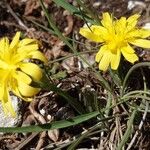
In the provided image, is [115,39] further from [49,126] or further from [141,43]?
[49,126]

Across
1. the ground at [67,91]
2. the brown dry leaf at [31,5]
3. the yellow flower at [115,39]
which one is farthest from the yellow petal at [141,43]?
the brown dry leaf at [31,5]

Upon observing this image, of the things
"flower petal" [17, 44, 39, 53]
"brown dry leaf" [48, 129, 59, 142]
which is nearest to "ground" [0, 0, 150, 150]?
"brown dry leaf" [48, 129, 59, 142]

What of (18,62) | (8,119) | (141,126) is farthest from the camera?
(8,119)

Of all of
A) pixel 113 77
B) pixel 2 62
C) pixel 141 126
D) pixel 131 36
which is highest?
pixel 2 62

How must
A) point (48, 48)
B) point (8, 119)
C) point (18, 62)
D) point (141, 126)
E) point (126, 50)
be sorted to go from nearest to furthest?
point (18, 62)
point (126, 50)
point (141, 126)
point (8, 119)
point (48, 48)

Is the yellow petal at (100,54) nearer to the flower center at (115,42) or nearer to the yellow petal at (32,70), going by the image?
the flower center at (115,42)

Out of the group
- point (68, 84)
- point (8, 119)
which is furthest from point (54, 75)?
point (8, 119)

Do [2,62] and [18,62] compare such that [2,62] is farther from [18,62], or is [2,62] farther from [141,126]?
[141,126]
